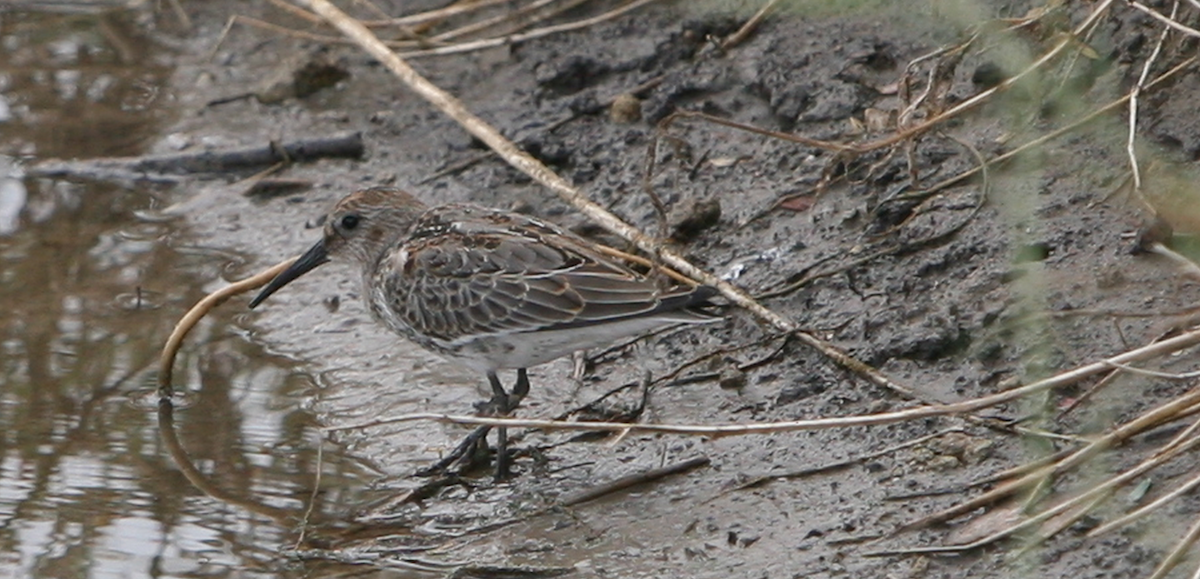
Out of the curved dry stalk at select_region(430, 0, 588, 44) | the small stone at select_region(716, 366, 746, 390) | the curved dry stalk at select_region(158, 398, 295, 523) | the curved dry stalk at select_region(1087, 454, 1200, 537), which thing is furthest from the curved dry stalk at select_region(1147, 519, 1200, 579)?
the curved dry stalk at select_region(430, 0, 588, 44)

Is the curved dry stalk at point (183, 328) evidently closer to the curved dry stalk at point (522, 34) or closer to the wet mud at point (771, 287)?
the wet mud at point (771, 287)

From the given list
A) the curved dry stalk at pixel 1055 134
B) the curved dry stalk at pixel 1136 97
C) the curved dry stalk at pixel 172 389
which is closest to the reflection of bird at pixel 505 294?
the curved dry stalk at pixel 172 389

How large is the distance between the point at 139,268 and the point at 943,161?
3327 mm

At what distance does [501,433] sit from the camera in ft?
18.2

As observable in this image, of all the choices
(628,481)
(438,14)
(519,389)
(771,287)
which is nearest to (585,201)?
(771,287)

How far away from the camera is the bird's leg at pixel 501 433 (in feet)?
18.3

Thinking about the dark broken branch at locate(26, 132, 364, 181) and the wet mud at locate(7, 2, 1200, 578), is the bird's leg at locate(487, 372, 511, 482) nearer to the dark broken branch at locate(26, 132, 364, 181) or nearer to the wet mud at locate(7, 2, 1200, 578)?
the wet mud at locate(7, 2, 1200, 578)

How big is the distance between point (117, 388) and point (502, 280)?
1654mm

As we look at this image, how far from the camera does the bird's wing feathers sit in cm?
545

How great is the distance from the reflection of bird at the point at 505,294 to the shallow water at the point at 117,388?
549mm

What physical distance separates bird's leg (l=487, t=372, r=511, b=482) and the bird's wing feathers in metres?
0.25

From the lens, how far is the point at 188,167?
821 cm

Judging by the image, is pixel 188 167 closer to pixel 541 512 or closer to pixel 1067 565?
pixel 541 512

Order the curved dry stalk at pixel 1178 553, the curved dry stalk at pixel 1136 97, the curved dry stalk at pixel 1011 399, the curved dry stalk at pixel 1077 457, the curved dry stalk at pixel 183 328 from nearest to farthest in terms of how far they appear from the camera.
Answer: the curved dry stalk at pixel 1178 553, the curved dry stalk at pixel 1011 399, the curved dry stalk at pixel 1077 457, the curved dry stalk at pixel 1136 97, the curved dry stalk at pixel 183 328
